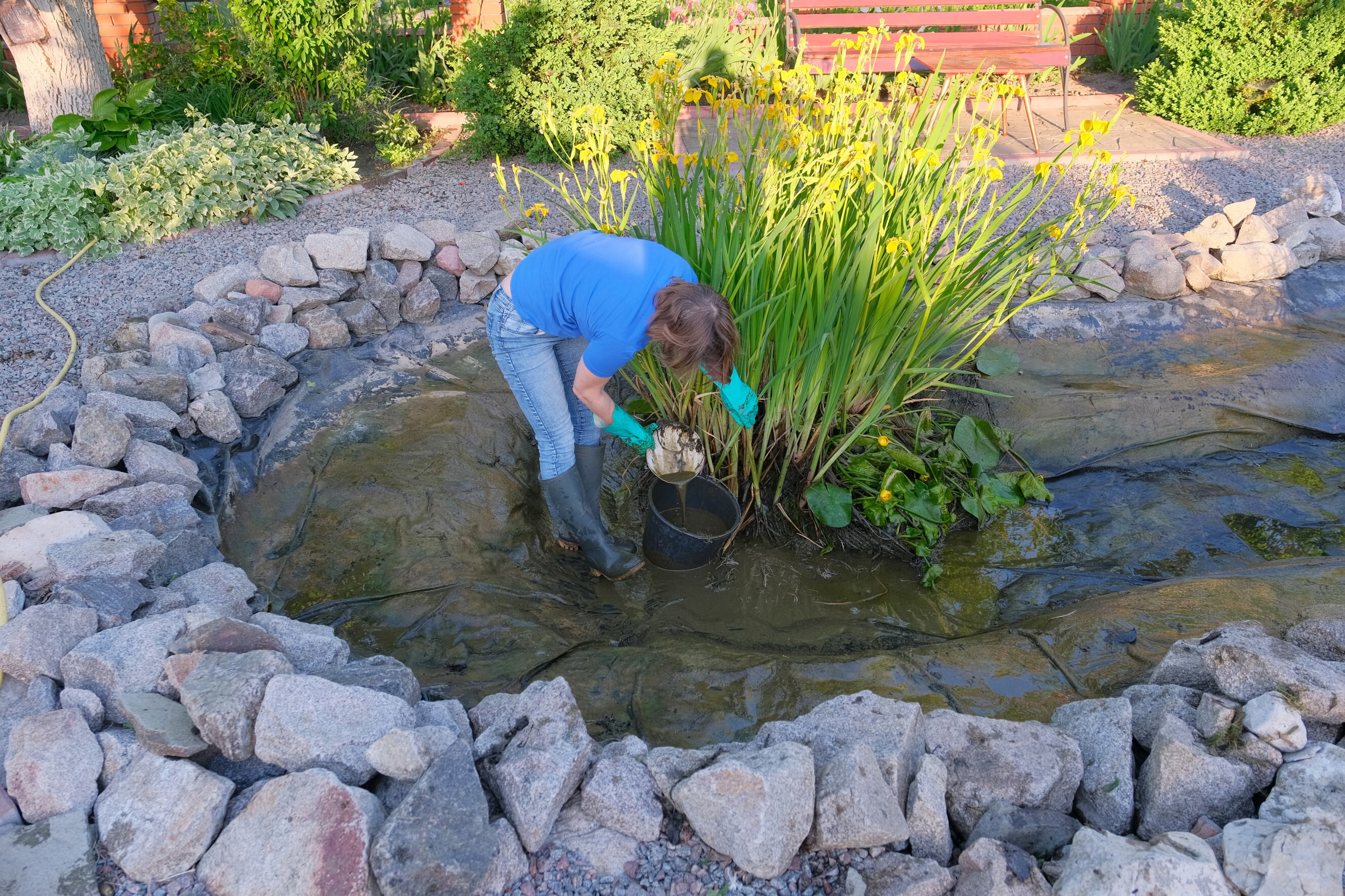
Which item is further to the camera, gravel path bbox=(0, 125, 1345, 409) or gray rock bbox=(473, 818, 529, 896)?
gravel path bbox=(0, 125, 1345, 409)

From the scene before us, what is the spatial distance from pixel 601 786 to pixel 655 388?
1.53m

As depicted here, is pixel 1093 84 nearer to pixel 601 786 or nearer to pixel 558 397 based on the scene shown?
pixel 558 397

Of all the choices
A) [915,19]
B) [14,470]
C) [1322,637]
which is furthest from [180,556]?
[915,19]

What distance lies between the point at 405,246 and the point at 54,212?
1774 millimetres

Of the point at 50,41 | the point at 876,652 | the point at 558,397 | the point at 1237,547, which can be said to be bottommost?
the point at 1237,547

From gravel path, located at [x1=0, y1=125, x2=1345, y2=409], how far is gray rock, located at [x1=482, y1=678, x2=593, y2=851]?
8.15 feet

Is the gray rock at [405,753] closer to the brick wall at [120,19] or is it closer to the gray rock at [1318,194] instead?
the gray rock at [1318,194]

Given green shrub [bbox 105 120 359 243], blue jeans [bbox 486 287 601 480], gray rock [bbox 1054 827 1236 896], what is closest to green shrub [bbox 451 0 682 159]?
green shrub [bbox 105 120 359 243]

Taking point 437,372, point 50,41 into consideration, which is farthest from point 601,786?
point 50,41

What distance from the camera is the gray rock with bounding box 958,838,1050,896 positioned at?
148 centimetres

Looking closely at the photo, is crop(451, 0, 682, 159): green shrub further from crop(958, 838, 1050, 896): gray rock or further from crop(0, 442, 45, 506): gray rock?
crop(958, 838, 1050, 896): gray rock

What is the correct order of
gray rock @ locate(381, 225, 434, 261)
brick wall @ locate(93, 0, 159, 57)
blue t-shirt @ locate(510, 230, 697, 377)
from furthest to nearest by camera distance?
brick wall @ locate(93, 0, 159, 57), gray rock @ locate(381, 225, 434, 261), blue t-shirt @ locate(510, 230, 697, 377)

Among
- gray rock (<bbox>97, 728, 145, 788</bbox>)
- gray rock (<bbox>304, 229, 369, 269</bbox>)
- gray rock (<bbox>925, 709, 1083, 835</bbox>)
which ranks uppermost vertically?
gray rock (<bbox>304, 229, 369, 269</bbox>)

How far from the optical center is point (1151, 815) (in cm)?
171
